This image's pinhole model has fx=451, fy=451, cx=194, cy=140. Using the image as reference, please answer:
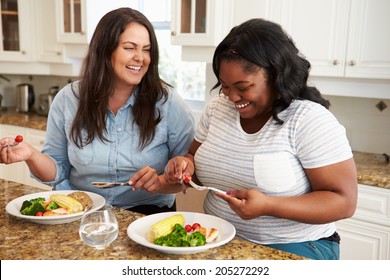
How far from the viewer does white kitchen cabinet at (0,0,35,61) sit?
3.59 m

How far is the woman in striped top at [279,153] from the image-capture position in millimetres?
1201

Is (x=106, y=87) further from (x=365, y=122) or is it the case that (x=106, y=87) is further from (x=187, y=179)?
(x=365, y=122)

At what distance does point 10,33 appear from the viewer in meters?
3.66

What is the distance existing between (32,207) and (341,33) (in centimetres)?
172

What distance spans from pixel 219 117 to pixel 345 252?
1223 mm

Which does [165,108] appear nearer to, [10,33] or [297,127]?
[297,127]

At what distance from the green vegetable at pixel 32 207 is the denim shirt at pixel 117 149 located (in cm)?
39

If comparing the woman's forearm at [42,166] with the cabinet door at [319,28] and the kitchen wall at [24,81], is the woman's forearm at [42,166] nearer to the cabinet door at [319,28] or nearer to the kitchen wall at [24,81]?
the cabinet door at [319,28]

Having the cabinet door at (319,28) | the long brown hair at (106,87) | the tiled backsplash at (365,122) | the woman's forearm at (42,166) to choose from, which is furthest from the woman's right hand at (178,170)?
the tiled backsplash at (365,122)

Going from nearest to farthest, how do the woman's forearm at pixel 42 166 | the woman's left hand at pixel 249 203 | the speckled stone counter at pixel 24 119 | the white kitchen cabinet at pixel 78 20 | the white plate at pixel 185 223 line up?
the white plate at pixel 185 223
the woman's left hand at pixel 249 203
the woman's forearm at pixel 42 166
the white kitchen cabinet at pixel 78 20
the speckled stone counter at pixel 24 119

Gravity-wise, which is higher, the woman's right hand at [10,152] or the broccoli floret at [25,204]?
the woman's right hand at [10,152]

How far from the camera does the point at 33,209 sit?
4.15 feet

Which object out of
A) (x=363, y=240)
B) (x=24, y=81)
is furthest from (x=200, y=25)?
(x=24, y=81)

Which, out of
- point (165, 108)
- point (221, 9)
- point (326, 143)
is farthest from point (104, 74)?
point (221, 9)
